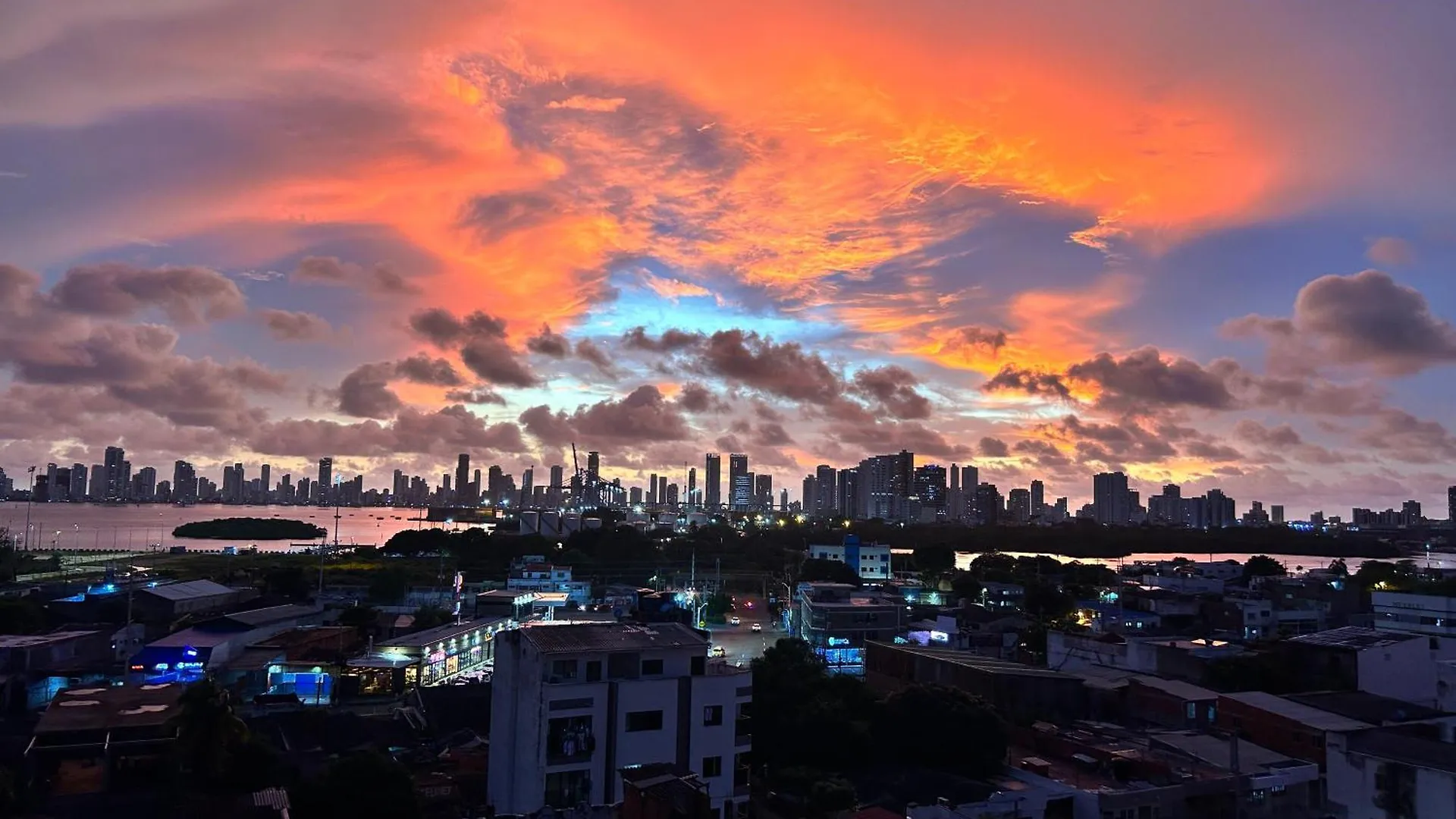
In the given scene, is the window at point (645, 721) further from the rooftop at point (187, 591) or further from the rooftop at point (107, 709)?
the rooftop at point (187, 591)

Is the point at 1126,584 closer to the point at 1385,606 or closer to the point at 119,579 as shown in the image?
the point at 1385,606

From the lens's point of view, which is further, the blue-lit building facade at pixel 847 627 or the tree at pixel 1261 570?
the tree at pixel 1261 570

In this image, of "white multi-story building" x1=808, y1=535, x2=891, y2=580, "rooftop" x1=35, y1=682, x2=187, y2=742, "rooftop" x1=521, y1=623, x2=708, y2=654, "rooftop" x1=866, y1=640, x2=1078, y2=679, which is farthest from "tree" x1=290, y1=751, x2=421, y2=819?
"white multi-story building" x1=808, y1=535, x2=891, y2=580

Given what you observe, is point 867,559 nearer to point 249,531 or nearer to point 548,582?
point 548,582

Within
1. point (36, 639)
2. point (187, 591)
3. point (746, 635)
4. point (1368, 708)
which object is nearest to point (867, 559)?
point (746, 635)

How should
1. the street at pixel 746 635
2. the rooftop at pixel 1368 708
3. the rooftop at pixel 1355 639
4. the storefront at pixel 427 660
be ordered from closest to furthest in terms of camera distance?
the rooftop at pixel 1368 708 < the rooftop at pixel 1355 639 < the storefront at pixel 427 660 < the street at pixel 746 635

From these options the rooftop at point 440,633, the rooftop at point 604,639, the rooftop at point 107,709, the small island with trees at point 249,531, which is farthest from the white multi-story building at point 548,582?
the small island with trees at point 249,531

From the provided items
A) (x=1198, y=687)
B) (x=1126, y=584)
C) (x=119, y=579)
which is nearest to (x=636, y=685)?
(x=1198, y=687)
